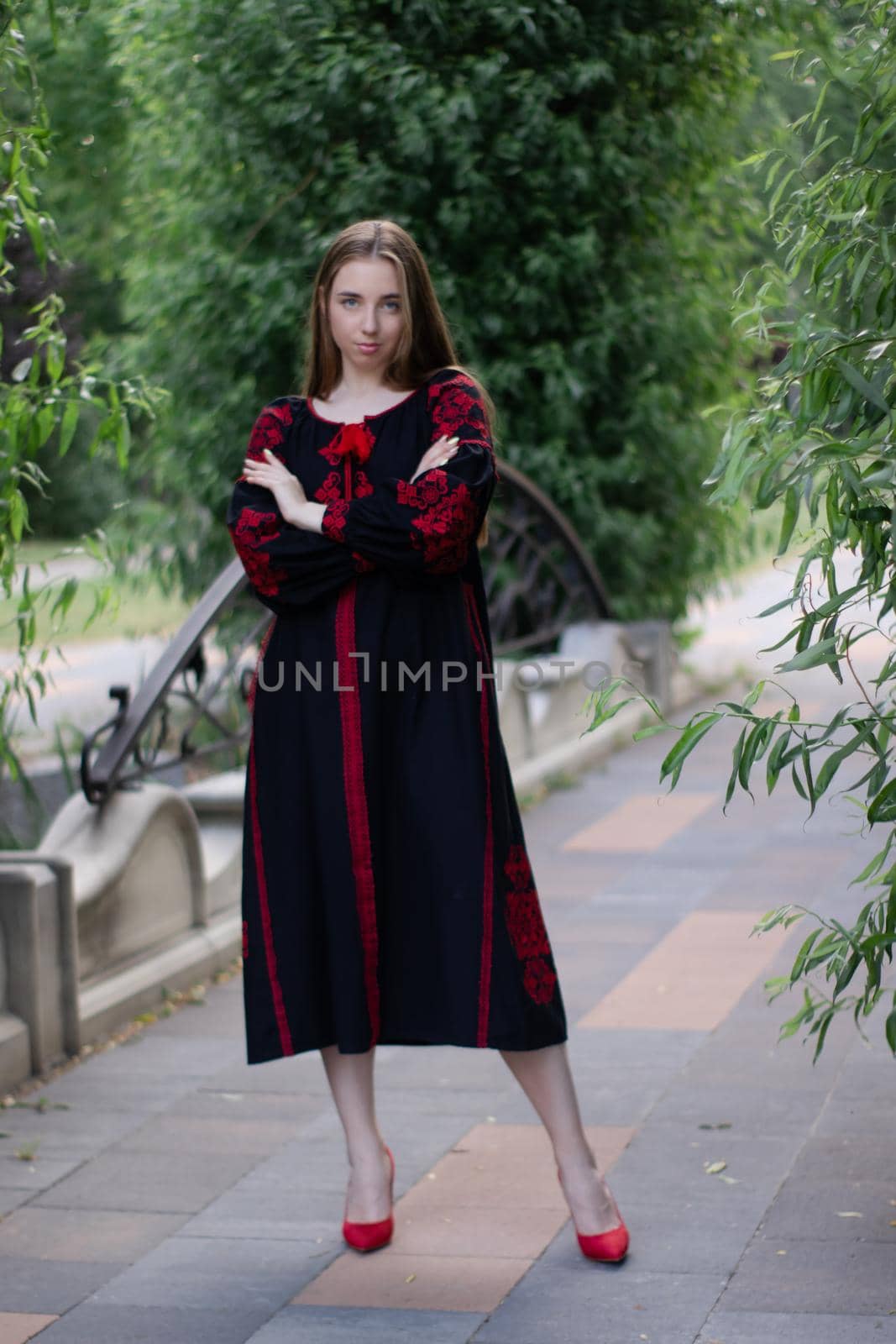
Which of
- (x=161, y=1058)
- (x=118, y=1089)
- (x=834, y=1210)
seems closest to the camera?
(x=834, y=1210)

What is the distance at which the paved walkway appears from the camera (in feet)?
9.55

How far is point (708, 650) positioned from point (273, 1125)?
9068 mm

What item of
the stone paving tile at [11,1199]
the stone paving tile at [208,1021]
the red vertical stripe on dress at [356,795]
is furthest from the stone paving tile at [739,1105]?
the stone paving tile at [11,1199]

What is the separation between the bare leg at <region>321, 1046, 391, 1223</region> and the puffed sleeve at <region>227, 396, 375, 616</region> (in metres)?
0.82

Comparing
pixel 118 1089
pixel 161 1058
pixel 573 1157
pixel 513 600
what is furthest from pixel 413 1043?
pixel 513 600

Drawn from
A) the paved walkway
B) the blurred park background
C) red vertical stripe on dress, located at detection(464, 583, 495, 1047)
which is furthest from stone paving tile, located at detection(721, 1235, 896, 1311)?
the blurred park background

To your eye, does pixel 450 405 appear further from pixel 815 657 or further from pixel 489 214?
pixel 489 214

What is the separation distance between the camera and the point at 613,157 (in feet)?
27.7

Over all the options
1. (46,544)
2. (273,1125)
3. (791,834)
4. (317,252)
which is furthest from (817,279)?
(46,544)

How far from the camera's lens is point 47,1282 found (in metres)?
3.11

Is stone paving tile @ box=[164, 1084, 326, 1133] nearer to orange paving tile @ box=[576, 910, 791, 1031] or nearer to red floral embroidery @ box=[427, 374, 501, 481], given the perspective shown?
orange paving tile @ box=[576, 910, 791, 1031]

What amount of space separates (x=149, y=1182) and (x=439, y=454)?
1.64 m

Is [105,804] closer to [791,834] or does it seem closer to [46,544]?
[791,834]

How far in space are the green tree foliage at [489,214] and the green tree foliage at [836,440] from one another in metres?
4.13
